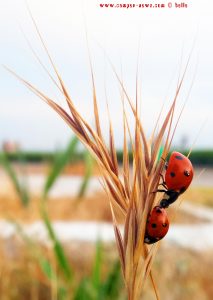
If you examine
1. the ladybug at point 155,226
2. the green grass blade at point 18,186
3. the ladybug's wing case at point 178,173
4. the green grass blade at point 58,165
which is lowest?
the green grass blade at point 18,186

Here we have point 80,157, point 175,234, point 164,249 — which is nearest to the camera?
point 164,249

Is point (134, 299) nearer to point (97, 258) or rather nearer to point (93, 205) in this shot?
point (97, 258)

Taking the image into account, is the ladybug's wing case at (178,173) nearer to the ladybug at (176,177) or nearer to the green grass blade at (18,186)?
the ladybug at (176,177)

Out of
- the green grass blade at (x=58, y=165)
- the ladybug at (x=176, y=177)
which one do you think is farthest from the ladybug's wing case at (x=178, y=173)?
the green grass blade at (x=58, y=165)

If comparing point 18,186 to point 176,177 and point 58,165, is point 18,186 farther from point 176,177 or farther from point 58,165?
point 176,177

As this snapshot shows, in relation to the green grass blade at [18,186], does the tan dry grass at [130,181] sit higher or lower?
higher

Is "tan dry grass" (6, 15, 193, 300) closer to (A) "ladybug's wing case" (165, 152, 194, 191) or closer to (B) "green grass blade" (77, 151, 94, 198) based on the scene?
(A) "ladybug's wing case" (165, 152, 194, 191)

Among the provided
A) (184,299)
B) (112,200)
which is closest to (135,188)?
(112,200)


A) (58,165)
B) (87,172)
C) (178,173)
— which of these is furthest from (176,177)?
(87,172)
